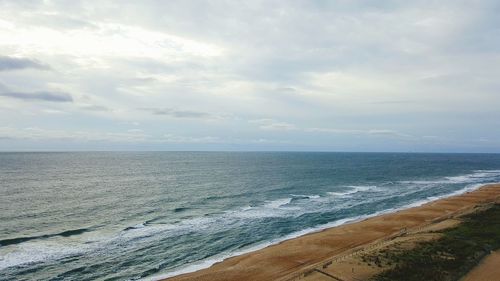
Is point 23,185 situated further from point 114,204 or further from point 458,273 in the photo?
point 458,273

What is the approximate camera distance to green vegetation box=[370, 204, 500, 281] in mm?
27281

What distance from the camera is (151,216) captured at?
57.8 meters

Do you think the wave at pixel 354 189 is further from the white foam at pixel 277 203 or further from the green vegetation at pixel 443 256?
the green vegetation at pixel 443 256

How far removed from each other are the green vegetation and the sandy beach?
242 centimetres

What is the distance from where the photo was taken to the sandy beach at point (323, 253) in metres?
30.6

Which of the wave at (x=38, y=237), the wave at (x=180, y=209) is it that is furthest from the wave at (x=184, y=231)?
the wave at (x=180, y=209)

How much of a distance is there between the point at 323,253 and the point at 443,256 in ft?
37.5

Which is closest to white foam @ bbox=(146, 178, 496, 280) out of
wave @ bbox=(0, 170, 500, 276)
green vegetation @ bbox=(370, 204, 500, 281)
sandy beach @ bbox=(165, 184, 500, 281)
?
wave @ bbox=(0, 170, 500, 276)

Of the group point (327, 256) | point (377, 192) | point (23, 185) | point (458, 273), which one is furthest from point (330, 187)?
point (23, 185)

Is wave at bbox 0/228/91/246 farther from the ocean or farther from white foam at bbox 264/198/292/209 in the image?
white foam at bbox 264/198/292/209

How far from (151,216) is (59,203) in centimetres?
2117

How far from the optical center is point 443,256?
→ 103 ft

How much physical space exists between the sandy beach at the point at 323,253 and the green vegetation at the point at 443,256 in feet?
7.95

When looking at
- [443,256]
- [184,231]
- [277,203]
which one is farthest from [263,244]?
[277,203]
